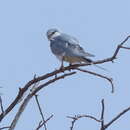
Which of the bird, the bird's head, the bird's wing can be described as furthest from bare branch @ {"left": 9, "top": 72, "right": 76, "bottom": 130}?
the bird's head

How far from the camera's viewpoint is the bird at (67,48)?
20.8ft

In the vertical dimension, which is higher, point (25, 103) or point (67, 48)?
point (25, 103)

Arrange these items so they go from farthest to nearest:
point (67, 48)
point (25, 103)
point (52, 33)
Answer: point (52, 33)
point (67, 48)
point (25, 103)

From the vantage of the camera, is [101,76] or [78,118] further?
[101,76]

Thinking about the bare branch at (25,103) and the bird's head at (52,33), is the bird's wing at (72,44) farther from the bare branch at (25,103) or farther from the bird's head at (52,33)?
the bare branch at (25,103)

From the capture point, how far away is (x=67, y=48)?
22.7ft

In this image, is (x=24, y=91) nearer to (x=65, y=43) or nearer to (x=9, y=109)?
(x=9, y=109)

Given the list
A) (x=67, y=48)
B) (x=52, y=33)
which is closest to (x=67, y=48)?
(x=67, y=48)

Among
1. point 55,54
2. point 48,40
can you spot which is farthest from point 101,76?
point 48,40

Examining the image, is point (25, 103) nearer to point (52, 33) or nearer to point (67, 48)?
point (67, 48)

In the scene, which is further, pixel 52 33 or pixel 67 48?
pixel 52 33

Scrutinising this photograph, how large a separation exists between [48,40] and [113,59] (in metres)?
4.29

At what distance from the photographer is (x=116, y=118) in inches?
128

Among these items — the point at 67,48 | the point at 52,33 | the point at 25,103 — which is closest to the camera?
the point at 25,103
